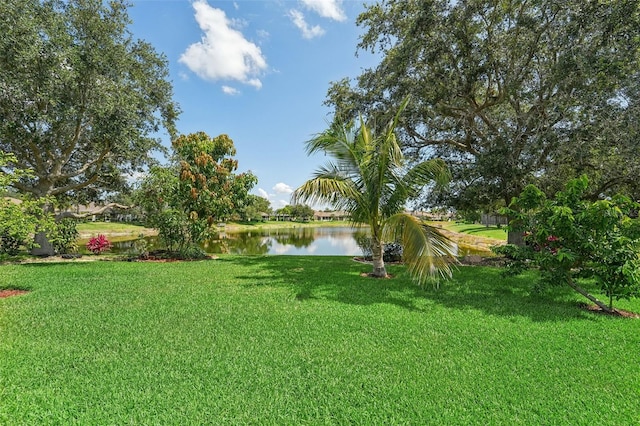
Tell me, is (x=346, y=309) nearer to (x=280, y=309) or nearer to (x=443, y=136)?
(x=280, y=309)

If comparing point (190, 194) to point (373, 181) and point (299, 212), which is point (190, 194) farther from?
point (299, 212)

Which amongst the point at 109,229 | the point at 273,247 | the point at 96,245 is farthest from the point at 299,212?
the point at 96,245

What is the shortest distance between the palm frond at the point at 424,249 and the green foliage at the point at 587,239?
1.11m

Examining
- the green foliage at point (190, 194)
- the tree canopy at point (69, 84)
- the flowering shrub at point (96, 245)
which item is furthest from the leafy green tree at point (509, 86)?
the flowering shrub at point (96, 245)

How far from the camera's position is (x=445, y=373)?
2910 millimetres

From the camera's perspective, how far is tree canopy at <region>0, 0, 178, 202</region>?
841 centimetres

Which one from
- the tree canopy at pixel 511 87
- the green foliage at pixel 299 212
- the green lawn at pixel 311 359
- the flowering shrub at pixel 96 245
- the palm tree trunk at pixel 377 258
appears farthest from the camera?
the green foliage at pixel 299 212

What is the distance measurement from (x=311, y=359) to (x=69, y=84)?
11.0m

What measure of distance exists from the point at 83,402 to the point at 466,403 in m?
3.09

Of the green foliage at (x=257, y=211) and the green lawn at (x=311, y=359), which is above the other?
the green foliage at (x=257, y=211)

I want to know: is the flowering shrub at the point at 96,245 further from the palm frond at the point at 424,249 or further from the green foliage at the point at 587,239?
the green foliage at the point at 587,239

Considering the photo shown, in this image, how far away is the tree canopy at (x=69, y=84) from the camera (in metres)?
8.41

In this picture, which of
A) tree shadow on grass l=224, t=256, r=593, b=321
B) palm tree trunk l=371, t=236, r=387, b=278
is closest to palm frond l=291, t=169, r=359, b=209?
palm tree trunk l=371, t=236, r=387, b=278

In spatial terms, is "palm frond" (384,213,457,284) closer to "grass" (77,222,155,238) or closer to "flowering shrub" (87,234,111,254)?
"flowering shrub" (87,234,111,254)
